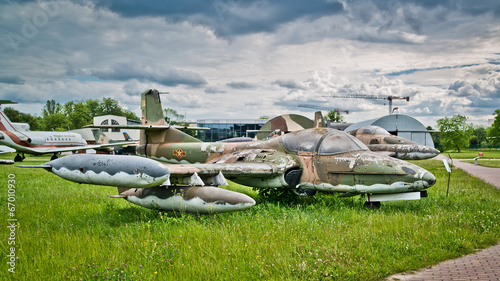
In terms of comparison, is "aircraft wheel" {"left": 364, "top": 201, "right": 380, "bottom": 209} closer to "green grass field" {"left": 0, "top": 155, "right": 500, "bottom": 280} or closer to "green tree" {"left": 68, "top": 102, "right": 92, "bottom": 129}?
"green grass field" {"left": 0, "top": 155, "right": 500, "bottom": 280}

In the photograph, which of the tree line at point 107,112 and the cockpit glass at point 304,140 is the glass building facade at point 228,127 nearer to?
the tree line at point 107,112

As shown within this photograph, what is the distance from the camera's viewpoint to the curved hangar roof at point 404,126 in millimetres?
35094

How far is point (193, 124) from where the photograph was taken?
7100 cm

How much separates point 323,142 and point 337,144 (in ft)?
1.16

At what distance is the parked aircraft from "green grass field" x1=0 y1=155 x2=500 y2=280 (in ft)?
73.8

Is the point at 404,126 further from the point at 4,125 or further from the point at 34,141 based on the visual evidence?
the point at 4,125

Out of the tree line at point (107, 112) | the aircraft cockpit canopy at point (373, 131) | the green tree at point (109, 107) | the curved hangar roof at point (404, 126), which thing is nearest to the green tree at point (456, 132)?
the tree line at point (107, 112)

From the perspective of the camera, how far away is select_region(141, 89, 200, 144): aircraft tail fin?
13.0 m

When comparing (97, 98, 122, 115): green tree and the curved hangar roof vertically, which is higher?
(97, 98, 122, 115): green tree

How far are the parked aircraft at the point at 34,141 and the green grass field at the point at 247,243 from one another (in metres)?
22.5

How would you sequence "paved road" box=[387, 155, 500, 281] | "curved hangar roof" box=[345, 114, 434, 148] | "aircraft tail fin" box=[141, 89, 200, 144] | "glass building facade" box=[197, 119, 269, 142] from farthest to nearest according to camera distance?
"glass building facade" box=[197, 119, 269, 142]
"curved hangar roof" box=[345, 114, 434, 148]
"aircraft tail fin" box=[141, 89, 200, 144]
"paved road" box=[387, 155, 500, 281]

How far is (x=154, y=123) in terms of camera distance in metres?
13.7

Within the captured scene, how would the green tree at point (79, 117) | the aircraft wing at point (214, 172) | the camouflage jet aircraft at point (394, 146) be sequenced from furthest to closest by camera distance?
the green tree at point (79, 117) < the camouflage jet aircraft at point (394, 146) < the aircraft wing at point (214, 172)

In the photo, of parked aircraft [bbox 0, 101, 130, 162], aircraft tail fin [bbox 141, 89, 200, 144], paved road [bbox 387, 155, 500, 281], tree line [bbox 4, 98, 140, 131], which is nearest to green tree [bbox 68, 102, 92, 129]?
tree line [bbox 4, 98, 140, 131]
